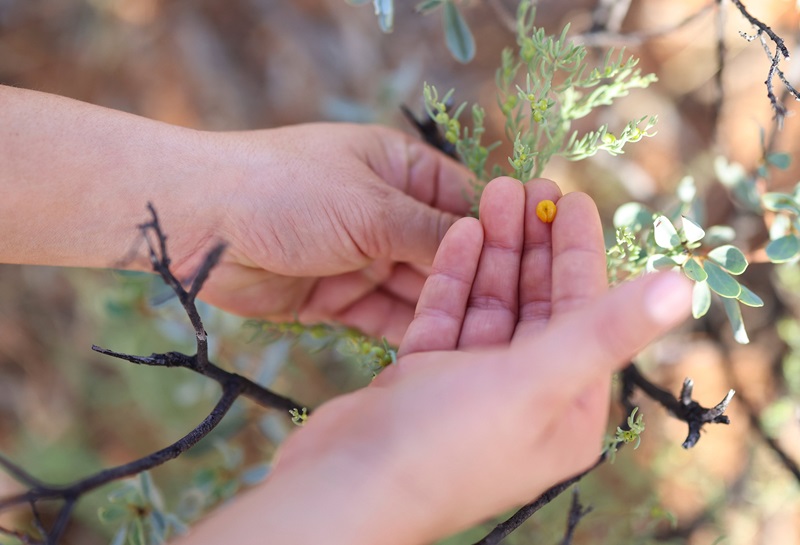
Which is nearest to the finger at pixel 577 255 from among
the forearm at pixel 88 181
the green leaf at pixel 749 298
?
the green leaf at pixel 749 298

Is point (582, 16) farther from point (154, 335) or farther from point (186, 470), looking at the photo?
point (186, 470)

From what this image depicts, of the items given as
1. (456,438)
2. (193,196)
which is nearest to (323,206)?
(193,196)

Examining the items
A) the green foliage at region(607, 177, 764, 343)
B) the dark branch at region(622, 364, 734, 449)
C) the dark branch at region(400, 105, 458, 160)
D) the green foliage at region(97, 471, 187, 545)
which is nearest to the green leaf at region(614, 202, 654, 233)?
the green foliage at region(607, 177, 764, 343)

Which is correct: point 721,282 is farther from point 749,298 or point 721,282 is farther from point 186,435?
point 186,435

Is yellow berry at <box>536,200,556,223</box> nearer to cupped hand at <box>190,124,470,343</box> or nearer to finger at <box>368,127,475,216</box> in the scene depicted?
cupped hand at <box>190,124,470,343</box>

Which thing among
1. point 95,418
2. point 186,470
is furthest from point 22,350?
point 186,470
